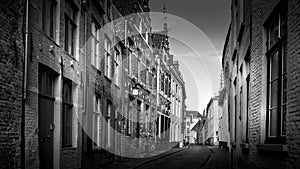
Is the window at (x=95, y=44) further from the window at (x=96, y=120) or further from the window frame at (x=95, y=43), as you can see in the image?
the window at (x=96, y=120)

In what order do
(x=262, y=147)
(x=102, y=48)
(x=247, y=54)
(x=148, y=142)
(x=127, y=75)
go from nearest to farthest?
1. (x=262, y=147)
2. (x=247, y=54)
3. (x=102, y=48)
4. (x=127, y=75)
5. (x=148, y=142)

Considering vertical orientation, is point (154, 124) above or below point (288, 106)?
below

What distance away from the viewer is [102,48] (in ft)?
53.9

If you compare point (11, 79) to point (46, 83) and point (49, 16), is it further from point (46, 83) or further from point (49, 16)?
point (49, 16)

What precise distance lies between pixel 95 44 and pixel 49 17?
16.7ft

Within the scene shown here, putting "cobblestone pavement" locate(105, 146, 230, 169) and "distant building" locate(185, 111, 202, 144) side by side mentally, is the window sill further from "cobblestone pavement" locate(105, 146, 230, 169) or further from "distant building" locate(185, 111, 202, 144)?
"distant building" locate(185, 111, 202, 144)

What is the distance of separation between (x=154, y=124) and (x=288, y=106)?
26.9 metres

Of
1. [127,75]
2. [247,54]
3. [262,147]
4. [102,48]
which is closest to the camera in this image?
[262,147]

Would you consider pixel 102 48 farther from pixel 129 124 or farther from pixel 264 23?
pixel 264 23

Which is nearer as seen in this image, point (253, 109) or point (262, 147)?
point (262, 147)

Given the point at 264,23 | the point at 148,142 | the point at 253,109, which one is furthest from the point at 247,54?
the point at 148,142

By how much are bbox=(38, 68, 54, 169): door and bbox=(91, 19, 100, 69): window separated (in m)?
4.48

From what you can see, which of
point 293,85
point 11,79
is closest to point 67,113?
point 11,79

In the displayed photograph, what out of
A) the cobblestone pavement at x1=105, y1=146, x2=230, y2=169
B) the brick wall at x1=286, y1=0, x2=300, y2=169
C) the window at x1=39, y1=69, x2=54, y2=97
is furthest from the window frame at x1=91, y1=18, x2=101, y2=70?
the brick wall at x1=286, y1=0, x2=300, y2=169
